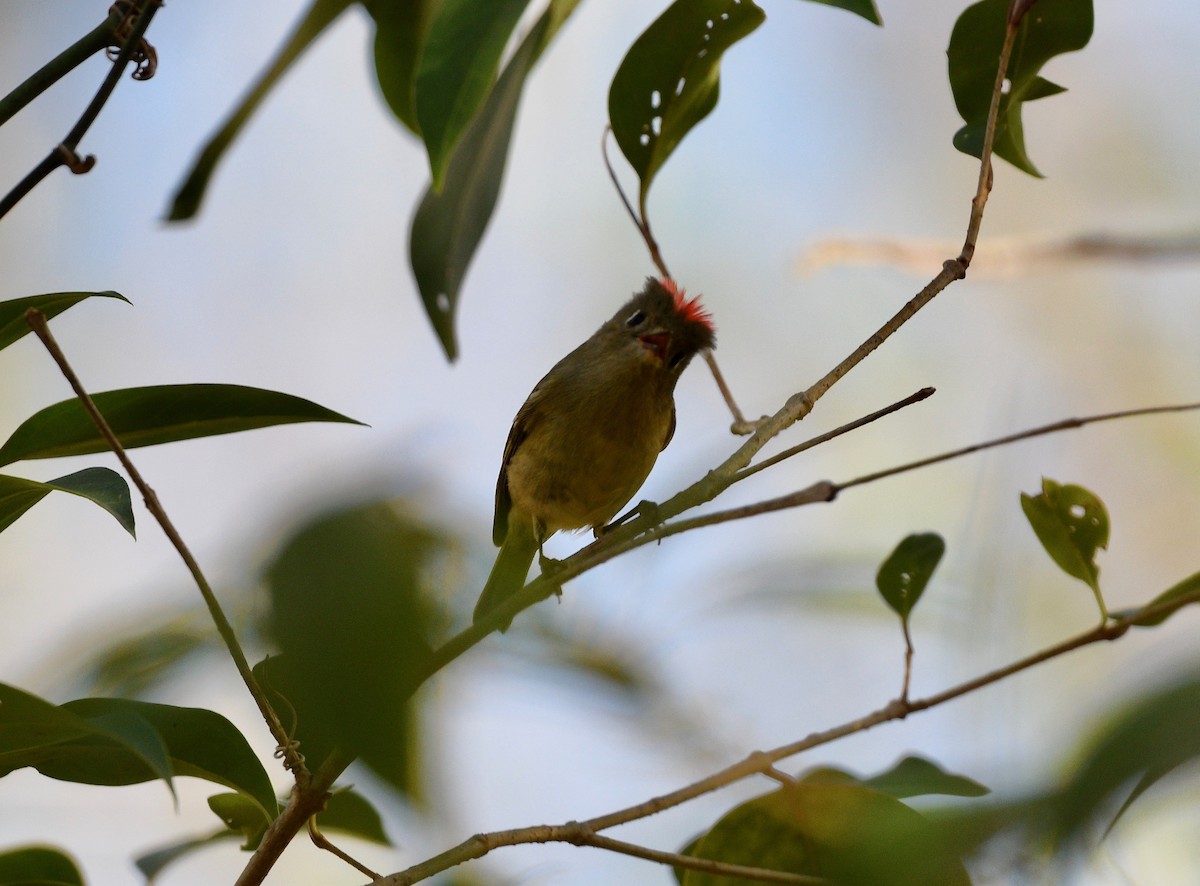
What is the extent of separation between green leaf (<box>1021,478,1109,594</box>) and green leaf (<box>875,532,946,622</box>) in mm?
143

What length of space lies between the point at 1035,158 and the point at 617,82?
6.61 m

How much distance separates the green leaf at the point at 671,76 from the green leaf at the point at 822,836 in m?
1.28

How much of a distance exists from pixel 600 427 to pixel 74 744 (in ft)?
6.85

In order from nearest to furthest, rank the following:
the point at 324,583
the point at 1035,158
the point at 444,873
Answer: the point at 324,583 < the point at 444,873 < the point at 1035,158

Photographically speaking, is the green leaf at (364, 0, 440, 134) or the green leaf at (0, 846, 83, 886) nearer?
the green leaf at (0, 846, 83, 886)

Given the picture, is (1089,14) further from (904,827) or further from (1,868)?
(1,868)

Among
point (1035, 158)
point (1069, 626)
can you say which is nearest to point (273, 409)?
point (1069, 626)

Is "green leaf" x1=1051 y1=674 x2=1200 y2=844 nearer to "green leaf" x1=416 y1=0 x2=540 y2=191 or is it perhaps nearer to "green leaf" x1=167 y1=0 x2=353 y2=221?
"green leaf" x1=416 y1=0 x2=540 y2=191

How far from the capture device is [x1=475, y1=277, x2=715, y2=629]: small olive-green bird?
10.7ft

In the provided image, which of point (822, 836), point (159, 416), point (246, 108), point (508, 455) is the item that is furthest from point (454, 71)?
point (508, 455)

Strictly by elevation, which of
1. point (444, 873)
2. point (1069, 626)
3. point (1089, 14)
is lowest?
point (1069, 626)

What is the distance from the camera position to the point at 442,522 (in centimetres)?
54

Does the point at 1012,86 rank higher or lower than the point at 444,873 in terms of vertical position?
higher

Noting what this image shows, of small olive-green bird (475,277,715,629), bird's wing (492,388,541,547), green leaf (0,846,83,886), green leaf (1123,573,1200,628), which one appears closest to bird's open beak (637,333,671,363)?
small olive-green bird (475,277,715,629)
